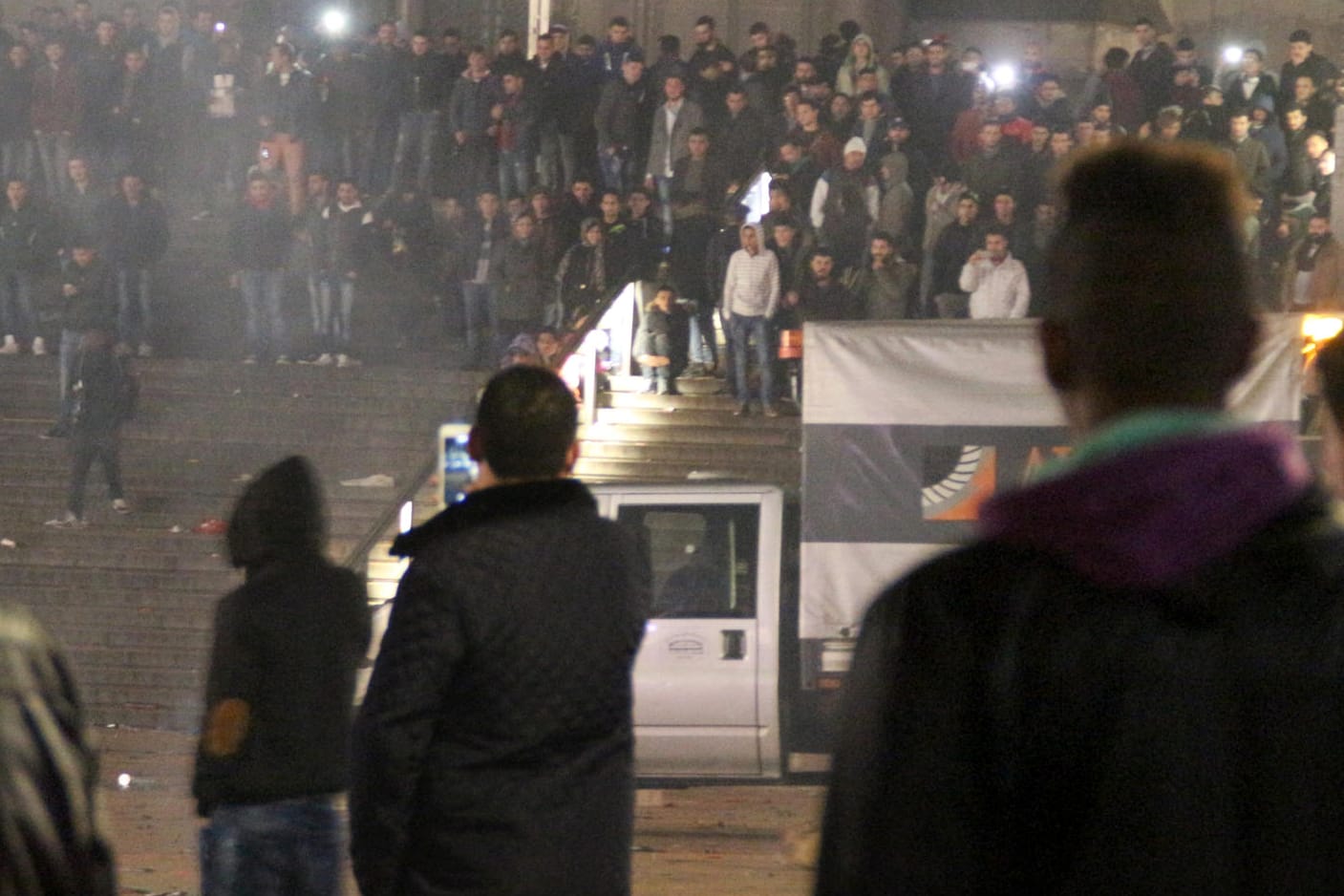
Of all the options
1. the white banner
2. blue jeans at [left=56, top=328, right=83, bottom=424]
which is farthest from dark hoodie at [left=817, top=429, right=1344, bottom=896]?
blue jeans at [left=56, top=328, right=83, bottom=424]

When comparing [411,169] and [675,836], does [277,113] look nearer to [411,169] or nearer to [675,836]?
[411,169]

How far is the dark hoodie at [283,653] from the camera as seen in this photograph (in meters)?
4.54

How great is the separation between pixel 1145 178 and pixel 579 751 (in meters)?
2.06

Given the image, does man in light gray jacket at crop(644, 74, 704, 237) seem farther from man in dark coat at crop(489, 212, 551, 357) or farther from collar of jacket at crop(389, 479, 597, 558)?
collar of jacket at crop(389, 479, 597, 558)

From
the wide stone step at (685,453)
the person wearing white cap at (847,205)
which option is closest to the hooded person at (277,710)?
the wide stone step at (685,453)

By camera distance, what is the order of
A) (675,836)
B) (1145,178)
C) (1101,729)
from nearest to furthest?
(1101,729)
(1145,178)
(675,836)

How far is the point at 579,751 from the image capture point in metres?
3.61

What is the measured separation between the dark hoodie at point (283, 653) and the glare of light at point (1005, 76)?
16244 millimetres

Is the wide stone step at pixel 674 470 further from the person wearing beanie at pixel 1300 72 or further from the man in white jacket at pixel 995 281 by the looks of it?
the person wearing beanie at pixel 1300 72

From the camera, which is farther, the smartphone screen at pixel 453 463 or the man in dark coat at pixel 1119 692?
the smartphone screen at pixel 453 463

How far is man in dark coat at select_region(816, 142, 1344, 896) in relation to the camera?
1.65 meters

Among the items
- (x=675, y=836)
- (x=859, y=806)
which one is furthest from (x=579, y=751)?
(x=675, y=836)

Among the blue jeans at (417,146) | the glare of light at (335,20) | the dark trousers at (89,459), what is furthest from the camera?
the glare of light at (335,20)

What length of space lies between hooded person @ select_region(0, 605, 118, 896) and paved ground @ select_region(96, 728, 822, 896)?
6955 mm
